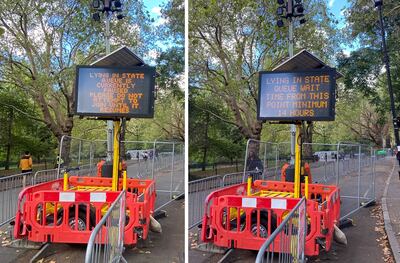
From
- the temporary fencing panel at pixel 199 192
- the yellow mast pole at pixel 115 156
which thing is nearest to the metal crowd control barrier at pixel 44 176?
the yellow mast pole at pixel 115 156

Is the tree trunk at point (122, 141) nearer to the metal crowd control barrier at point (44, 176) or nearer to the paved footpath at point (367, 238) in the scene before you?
the metal crowd control barrier at point (44, 176)

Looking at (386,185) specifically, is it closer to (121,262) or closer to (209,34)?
(209,34)

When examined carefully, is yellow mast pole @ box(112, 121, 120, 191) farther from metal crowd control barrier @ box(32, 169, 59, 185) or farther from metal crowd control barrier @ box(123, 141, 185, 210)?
metal crowd control barrier @ box(32, 169, 59, 185)

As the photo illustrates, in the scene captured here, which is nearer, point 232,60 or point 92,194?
point 92,194

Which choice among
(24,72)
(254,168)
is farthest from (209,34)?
(24,72)

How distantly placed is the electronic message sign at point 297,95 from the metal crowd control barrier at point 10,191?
2034 millimetres

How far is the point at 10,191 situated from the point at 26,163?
0.31 metres

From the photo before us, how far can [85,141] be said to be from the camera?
358cm

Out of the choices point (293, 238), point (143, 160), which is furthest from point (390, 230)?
point (143, 160)

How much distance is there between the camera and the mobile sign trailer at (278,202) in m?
2.88

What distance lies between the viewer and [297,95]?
293 centimetres

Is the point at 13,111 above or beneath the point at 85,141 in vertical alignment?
above

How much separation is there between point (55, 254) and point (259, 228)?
168 centimetres

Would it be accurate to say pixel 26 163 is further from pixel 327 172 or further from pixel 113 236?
pixel 327 172
